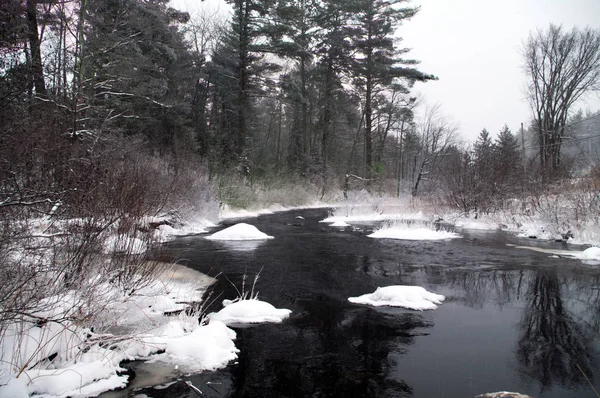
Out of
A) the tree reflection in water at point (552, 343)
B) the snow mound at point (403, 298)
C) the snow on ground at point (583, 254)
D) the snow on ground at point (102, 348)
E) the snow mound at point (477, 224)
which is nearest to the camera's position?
the snow on ground at point (102, 348)

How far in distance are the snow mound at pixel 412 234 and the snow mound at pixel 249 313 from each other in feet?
29.5

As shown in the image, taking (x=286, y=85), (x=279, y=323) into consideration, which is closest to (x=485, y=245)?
(x=279, y=323)

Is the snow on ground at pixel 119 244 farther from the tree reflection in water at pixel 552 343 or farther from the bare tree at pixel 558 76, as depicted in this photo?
the bare tree at pixel 558 76

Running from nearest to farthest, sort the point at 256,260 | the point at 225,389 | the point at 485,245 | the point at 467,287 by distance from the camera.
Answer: the point at 225,389 → the point at 467,287 → the point at 256,260 → the point at 485,245

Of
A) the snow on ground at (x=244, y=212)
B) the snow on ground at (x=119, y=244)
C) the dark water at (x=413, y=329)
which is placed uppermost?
the snow on ground at (x=119, y=244)

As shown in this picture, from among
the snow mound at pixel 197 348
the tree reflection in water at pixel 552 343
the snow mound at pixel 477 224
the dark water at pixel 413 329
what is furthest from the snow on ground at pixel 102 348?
the snow mound at pixel 477 224

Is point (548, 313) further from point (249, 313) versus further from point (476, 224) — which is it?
point (476, 224)

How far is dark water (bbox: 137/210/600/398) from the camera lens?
4148 millimetres

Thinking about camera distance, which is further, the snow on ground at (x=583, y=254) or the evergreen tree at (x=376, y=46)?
the evergreen tree at (x=376, y=46)

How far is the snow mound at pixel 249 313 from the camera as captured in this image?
594cm

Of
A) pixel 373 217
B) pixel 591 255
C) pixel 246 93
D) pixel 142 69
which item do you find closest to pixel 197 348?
pixel 591 255

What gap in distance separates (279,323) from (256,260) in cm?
436

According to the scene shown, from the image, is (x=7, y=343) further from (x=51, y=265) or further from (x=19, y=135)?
(x=19, y=135)

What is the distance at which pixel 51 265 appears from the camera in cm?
425
